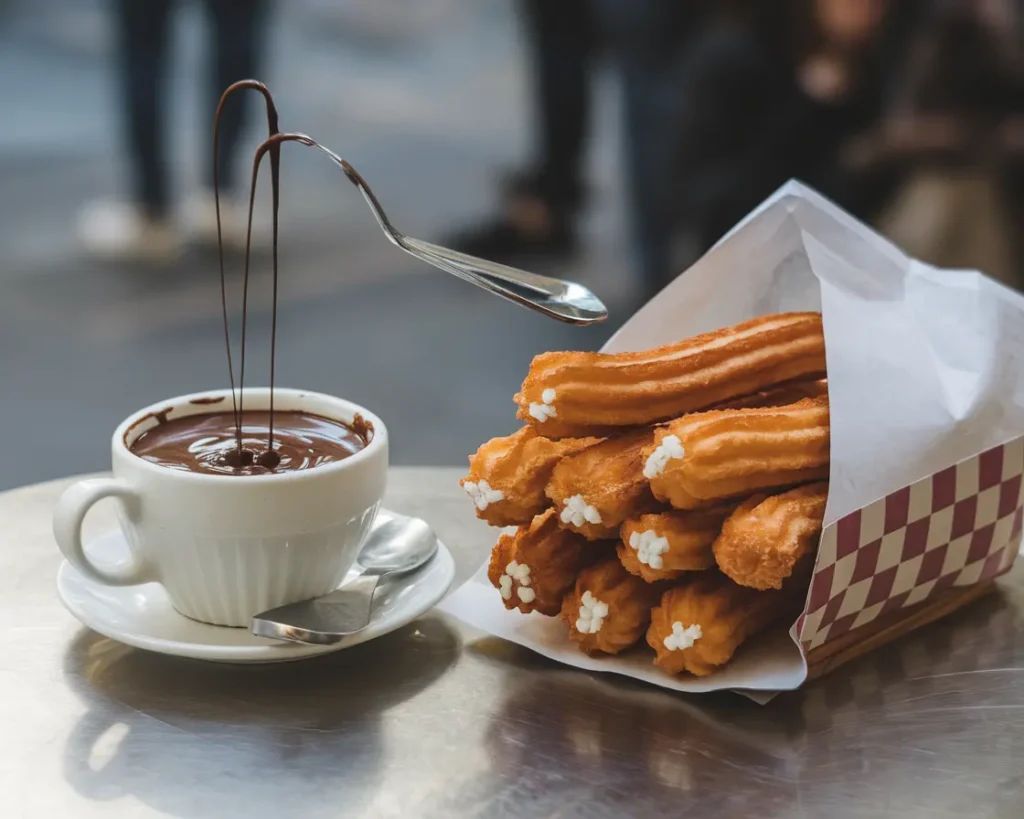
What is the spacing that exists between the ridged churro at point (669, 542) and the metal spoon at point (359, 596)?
171 millimetres

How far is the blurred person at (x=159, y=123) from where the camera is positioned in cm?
342

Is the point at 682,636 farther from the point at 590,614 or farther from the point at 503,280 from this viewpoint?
the point at 503,280

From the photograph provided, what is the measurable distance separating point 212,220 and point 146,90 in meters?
0.42

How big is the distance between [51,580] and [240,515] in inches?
8.4

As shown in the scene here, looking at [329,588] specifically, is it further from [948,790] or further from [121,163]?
[121,163]

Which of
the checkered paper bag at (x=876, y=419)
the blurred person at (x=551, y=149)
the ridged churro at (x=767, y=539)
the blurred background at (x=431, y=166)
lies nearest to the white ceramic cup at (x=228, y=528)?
the checkered paper bag at (x=876, y=419)

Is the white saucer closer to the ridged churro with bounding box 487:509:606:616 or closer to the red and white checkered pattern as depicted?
the ridged churro with bounding box 487:509:606:616

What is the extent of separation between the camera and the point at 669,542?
705mm

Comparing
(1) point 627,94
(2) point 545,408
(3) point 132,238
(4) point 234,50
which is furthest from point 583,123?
(2) point 545,408

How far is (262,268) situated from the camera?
3.62 meters

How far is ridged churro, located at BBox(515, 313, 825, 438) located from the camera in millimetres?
736

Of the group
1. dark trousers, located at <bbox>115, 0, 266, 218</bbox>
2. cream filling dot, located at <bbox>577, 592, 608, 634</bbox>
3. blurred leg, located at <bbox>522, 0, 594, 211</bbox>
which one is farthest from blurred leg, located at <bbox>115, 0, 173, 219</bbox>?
cream filling dot, located at <bbox>577, 592, 608, 634</bbox>

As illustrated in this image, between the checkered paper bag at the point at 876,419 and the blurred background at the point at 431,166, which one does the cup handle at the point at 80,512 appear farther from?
the blurred background at the point at 431,166

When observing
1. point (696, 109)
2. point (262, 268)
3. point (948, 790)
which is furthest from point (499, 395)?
point (948, 790)
